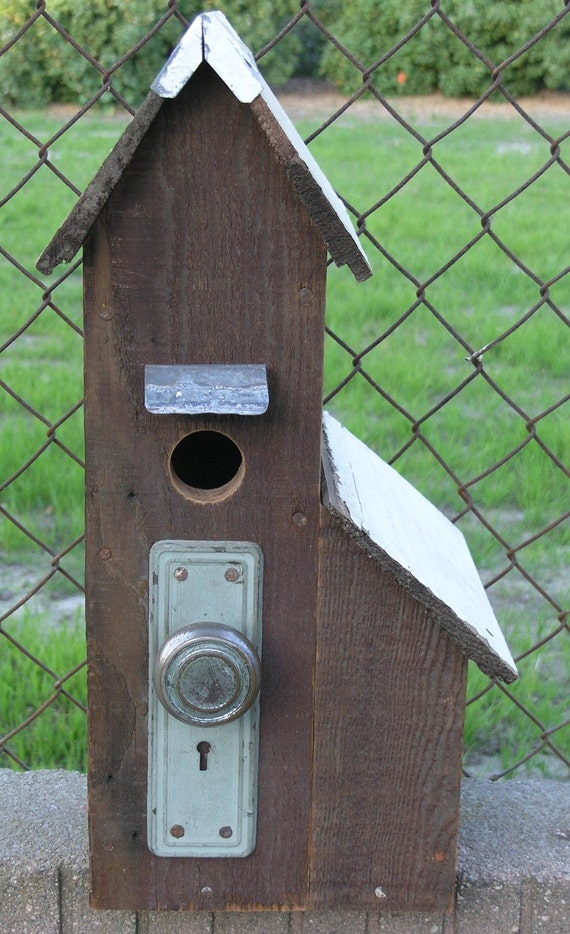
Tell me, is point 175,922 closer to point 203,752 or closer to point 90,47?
point 203,752

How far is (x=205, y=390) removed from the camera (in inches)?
42.3

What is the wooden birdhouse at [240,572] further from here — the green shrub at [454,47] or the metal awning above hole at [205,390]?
the green shrub at [454,47]

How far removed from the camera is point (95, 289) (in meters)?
1.09

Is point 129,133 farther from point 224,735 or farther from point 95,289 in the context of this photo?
point 224,735

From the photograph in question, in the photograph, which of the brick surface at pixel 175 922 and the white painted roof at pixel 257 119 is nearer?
the white painted roof at pixel 257 119

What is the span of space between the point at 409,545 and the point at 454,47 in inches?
487

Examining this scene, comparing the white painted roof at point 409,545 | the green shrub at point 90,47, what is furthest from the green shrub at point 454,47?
the white painted roof at point 409,545

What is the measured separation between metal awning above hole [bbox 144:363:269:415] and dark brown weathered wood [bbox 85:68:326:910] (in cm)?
2

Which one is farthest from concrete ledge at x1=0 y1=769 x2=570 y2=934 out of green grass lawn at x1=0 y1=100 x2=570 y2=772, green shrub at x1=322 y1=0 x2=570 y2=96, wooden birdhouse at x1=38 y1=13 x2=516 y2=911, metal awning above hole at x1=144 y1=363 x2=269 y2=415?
green shrub at x1=322 y1=0 x2=570 y2=96

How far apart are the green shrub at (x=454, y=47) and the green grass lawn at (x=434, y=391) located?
6.81m

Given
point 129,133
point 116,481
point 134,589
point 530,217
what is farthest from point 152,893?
point 530,217

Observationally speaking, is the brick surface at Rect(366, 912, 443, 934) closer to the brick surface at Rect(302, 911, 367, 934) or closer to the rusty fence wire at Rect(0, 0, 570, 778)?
the brick surface at Rect(302, 911, 367, 934)

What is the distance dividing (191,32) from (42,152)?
479mm

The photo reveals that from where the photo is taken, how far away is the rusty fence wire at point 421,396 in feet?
5.30
